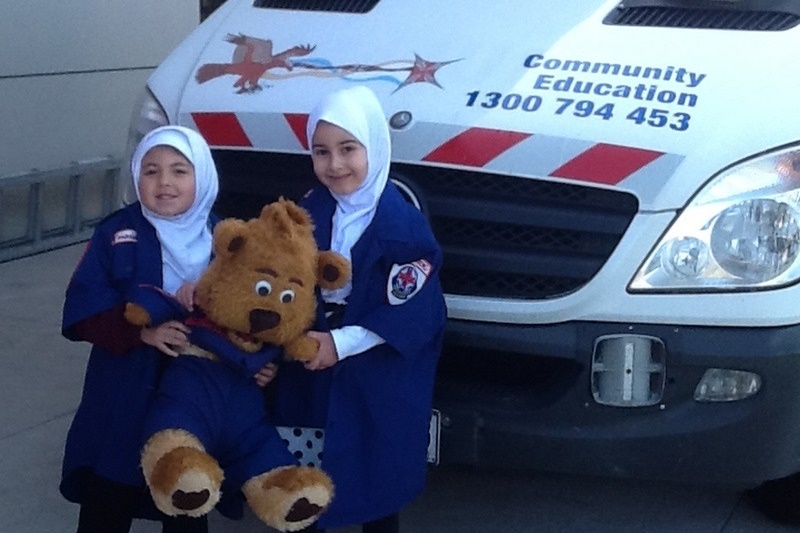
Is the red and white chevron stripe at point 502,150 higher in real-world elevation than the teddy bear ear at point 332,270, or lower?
higher

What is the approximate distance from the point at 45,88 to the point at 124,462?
4.30m

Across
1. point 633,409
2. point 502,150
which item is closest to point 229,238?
point 502,150

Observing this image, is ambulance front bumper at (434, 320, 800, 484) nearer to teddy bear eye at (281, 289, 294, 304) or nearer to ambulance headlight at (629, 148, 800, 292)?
ambulance headlight at (629, 148, 800, 292)

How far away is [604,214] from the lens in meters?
3.39

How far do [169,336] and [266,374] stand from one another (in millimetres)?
260

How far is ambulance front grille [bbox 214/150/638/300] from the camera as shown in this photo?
3.40 metres

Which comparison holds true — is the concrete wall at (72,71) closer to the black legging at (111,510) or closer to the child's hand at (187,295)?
the black legging at (111,510)

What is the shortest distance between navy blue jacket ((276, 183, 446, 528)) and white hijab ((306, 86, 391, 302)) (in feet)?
0.09

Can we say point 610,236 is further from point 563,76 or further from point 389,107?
point 389,107

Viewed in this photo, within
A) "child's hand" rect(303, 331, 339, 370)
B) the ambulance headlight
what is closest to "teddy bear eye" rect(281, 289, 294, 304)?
"child's hand" rect(303, 331, 339, 370)

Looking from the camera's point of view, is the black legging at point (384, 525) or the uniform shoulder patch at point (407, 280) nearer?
the uniform shoulder patch at point (407, 280)

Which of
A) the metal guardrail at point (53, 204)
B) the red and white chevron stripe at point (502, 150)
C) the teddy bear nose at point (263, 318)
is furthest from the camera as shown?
the metal guardrail at point (53, 204)

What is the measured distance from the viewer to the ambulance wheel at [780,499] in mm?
3844

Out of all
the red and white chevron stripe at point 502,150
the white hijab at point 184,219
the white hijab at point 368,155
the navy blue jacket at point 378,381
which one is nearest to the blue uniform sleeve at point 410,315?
the navy blue jacket at point 378,381
